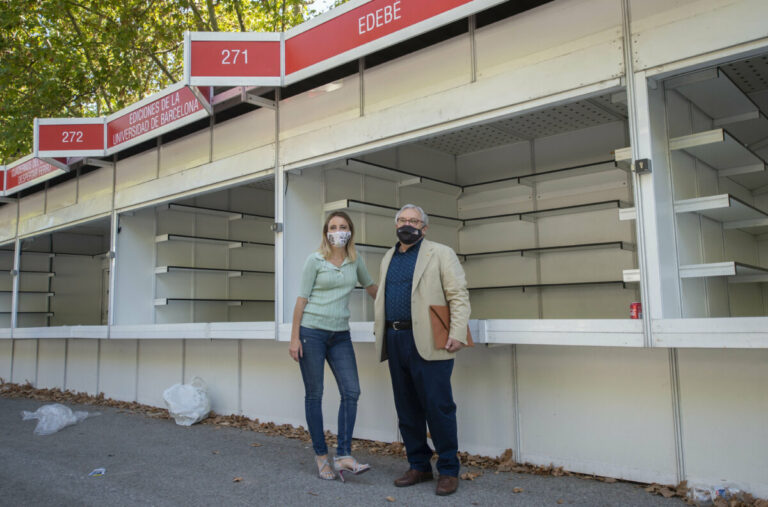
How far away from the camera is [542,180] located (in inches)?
202

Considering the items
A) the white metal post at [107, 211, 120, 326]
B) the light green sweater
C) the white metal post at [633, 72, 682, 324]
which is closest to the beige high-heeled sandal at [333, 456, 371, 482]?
the light green sweater

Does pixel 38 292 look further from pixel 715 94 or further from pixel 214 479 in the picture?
pixel 715 94

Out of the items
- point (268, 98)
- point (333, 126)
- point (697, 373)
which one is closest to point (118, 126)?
point (268, 98)

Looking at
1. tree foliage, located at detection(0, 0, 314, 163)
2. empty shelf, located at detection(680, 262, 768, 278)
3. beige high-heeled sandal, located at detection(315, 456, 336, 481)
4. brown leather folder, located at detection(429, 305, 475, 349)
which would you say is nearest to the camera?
empty shelf, located at detection(680, 262, 768, 278)

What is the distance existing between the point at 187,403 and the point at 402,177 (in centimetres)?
274

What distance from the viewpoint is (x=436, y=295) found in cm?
307

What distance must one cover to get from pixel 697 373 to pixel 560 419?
31.7 inches

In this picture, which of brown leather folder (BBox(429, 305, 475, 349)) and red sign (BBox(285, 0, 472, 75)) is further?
red sign (BBox(285, 0, 472, 75))

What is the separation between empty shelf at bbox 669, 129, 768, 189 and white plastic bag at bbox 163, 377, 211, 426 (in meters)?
4.26

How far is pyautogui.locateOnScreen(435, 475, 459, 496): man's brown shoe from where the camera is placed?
3.02 meters

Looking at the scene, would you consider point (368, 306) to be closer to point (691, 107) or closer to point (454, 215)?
point (454, 215)

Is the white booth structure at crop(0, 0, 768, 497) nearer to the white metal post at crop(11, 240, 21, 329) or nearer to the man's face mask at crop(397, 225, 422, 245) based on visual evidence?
the white metal post at crop(11, 240, 21, 329)

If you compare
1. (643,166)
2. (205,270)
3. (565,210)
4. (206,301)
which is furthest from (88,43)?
(643,166)

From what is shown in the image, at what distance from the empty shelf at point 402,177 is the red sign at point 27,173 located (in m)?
3.75
